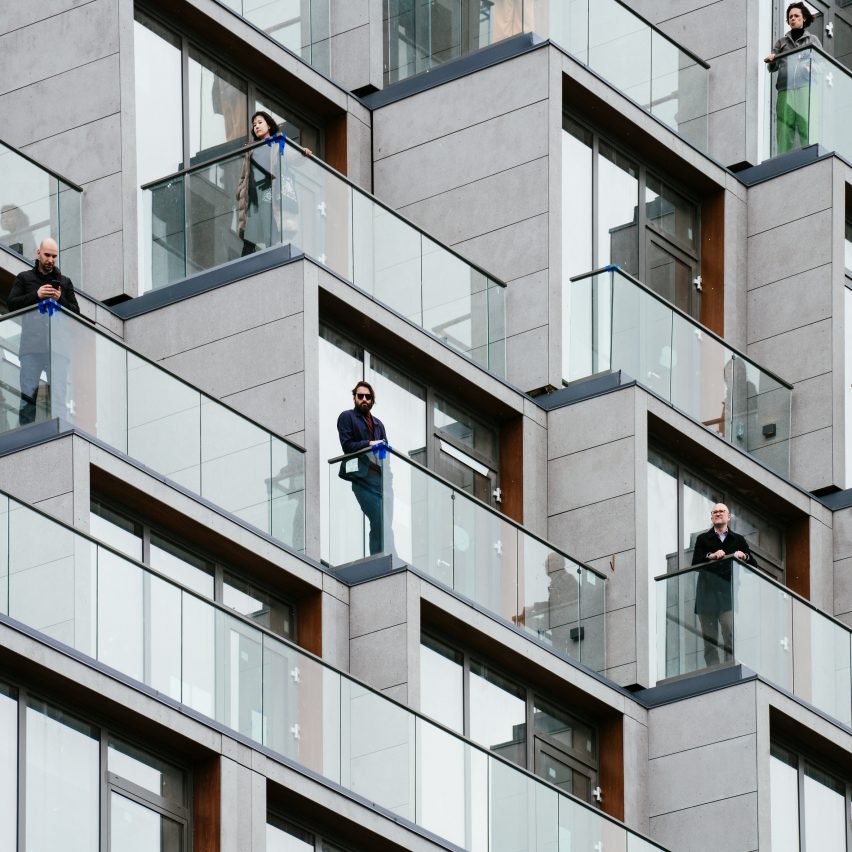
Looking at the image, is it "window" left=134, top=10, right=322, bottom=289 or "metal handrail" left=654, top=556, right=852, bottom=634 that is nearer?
"metal handrail" left=654, top=556, right=852, bottom=634

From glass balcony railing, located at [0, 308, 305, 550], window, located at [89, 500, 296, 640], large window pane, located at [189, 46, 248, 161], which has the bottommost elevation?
window, located at [89, 500, 296, 640]

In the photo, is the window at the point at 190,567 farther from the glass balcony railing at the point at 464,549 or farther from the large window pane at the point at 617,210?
the large window pane at the point at 617,210

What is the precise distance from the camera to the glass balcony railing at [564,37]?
4659 centimetres

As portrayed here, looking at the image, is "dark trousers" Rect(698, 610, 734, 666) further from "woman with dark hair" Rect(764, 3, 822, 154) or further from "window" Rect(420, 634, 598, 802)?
"woman with dark hair" Rect(764, 3, 822, 154)

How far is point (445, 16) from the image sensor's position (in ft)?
155

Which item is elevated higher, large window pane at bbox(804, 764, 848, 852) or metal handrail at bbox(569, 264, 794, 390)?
metal handrail at bbox(569, 264, 794, 390)

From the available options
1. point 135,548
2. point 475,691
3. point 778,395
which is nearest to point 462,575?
point 475,691

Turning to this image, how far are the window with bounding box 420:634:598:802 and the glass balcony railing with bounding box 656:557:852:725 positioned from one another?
4.01ft

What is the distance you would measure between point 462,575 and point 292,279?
3.45m

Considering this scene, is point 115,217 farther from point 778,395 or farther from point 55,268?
point 778,395

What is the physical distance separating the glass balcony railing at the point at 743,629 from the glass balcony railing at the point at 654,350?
3109 mm

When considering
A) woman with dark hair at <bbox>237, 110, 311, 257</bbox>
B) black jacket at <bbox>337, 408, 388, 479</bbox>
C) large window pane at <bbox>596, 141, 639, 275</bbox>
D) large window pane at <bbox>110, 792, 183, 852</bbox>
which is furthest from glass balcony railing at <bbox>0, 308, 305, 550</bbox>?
large window pane at <bbox>596, 141, 639, 275</bbox>

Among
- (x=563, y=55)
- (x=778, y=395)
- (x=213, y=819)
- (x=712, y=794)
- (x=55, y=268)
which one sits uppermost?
(x=563, y=55)

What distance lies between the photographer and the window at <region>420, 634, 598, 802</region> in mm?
40781
